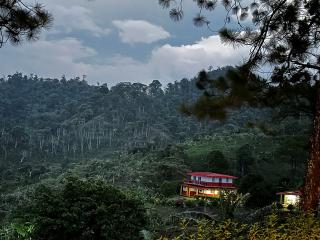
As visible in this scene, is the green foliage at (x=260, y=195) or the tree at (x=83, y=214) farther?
the green foliage at (x=260, y=195)

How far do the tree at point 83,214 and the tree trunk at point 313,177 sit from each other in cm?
Result: 947

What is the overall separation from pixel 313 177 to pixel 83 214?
10.2 m

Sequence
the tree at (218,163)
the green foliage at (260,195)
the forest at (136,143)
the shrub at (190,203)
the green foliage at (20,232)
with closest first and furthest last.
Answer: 1. the green foliage at (20,232)
2. the green foliage at (260,195)
3. the shrub at (190,203)
4. the forest at (136,143)
5. the tree at (218,163)

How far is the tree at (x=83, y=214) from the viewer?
16.2m

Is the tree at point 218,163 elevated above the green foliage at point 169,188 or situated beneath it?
elevated above

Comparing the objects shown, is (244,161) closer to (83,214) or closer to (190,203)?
(190,203)

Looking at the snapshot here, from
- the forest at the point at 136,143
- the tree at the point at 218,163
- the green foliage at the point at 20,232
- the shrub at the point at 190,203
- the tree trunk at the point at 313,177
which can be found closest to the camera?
the tree trunk at the point at 313,177

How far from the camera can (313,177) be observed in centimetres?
816

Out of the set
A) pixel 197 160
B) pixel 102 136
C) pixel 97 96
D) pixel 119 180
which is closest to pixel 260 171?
pixel 197 160

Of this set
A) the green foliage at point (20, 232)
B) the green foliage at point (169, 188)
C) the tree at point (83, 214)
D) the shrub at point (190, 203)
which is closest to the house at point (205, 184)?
the green foliage at point (169, 188)

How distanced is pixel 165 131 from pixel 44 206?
103m

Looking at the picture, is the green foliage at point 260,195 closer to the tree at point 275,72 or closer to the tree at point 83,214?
the tree at point 83,214

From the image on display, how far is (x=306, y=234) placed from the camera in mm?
5949

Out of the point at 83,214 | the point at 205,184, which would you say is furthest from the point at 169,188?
the point at 83,214
